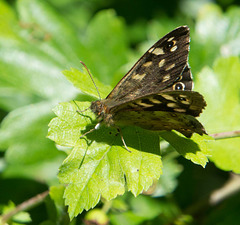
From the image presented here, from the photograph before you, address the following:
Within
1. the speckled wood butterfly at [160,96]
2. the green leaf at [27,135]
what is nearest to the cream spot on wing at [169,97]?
the speckled wood butterfly at [160,96]

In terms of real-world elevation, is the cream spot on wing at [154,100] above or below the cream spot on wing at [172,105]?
above

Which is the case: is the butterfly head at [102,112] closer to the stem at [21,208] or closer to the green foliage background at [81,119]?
the green foliage background at [81,119]

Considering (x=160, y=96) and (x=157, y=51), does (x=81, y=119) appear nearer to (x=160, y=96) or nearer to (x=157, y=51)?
(x=160, y=96)

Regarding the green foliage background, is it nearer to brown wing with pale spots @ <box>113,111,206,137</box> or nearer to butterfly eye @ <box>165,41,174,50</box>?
brown wing with pale spots @ <box>113,111,206,137</box>

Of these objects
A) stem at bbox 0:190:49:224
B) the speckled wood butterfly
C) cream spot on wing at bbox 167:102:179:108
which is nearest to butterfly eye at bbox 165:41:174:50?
the speckled wood butterfly

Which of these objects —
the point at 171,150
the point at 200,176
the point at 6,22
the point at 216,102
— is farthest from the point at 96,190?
the point at 6,22

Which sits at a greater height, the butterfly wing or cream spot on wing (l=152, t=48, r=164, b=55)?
cream spot on wing (l=152, t=48, r=164, b=55)

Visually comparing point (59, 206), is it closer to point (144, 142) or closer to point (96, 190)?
point (96, 190)
